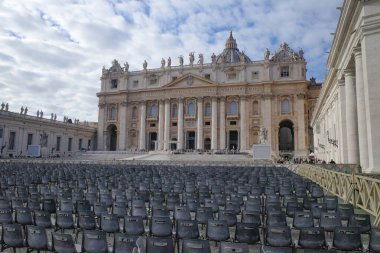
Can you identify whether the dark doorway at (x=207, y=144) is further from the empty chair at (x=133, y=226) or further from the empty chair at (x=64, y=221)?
the empty chair at (x=133, y=226)

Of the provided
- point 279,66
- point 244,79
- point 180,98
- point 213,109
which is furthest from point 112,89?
point 279,66

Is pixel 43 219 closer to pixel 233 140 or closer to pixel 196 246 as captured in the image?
pixel 196 246

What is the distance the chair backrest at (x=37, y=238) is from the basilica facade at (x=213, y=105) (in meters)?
55.7

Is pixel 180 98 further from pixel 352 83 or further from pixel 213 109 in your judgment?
pixel 352 83

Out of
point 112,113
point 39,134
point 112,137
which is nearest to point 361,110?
point 39,134

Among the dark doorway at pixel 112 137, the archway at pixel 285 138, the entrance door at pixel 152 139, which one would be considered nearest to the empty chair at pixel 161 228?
the entrance door at pixel 152 139

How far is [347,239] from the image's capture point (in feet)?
19.2

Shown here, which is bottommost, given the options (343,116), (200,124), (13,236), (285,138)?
(13,236)

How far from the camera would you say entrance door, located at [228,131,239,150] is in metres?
67.6

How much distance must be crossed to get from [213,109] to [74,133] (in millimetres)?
33735

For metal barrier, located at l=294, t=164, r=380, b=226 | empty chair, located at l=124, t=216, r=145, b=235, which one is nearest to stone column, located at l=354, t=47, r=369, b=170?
metal barrier, located at l=294, t=164, r=380, b=226

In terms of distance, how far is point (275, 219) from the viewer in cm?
725

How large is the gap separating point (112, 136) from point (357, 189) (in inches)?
2904

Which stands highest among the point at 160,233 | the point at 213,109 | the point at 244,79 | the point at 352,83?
the point at 244,79
